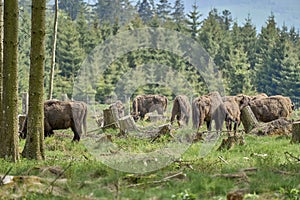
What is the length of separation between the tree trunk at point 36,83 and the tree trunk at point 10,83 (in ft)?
1.04

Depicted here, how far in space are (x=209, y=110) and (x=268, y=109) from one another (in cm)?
424

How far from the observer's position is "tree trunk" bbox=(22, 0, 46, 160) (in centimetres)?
1166

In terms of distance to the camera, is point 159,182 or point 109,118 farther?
point 109,118

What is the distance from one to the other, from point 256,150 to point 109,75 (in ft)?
99.1

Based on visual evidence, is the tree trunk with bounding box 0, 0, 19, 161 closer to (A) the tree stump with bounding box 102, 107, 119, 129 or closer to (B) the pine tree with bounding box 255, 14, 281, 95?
(A) the tree stump with bounding box 102, 107, 119, 129

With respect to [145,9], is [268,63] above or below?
below

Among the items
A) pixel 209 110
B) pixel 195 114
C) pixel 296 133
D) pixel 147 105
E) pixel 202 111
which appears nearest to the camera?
pixel 296 133

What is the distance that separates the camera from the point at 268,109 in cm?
2405

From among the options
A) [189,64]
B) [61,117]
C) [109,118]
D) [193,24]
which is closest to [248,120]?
[109,118]

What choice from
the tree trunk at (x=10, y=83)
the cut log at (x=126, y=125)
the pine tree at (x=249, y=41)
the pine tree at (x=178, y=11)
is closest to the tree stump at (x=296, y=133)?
the cut log at (x=126, y=125)

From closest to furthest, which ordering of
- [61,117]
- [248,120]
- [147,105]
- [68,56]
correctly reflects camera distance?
[61,117] < [248,120] < [147,105] < [68,56]

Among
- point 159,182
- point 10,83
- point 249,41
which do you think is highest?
point 249,41

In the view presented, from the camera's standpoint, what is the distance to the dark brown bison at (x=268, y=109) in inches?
944

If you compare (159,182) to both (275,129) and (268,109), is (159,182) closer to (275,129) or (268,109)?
(275,129)
